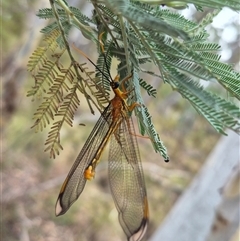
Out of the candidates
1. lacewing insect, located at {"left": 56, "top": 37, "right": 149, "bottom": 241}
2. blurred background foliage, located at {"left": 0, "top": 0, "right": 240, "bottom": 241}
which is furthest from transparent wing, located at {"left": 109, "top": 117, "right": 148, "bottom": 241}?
blurred background foliage, located at {"left": 0, "top": 0, "right": 240, "bottom": 241}

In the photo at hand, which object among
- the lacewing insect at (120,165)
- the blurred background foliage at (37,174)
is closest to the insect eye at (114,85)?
the lacewing insect at (120,165)

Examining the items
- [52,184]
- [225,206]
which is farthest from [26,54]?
[225,206]

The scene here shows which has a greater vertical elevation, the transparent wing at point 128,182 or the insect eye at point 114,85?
the insect eye at point 114,85

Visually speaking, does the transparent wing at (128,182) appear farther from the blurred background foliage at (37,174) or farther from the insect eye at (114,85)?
the blurred background foliage at (37,174)

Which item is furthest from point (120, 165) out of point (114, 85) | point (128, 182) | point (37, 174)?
point (37, 174)

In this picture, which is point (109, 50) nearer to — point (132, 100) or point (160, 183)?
point (132, 100)

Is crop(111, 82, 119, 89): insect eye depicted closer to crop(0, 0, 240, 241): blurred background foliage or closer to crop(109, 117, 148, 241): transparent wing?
crop(109, 117, 148, 241): transparent wing

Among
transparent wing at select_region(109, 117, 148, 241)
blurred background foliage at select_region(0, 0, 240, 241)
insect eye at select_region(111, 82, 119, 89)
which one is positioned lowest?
blurred background foliage at select_region(0, 0, 240, 241)
